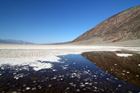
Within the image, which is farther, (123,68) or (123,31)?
(123,31)

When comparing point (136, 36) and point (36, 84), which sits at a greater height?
point (136, 36)

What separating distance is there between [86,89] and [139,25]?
69.7 m

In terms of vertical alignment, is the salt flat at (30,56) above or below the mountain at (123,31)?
below

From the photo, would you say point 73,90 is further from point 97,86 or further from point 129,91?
point 129,91

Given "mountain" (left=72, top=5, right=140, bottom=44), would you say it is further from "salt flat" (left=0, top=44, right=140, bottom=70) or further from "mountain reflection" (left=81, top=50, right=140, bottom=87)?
"salt flat" (left=0, top=44, right=140, bottom=70)

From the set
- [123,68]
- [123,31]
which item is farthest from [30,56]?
[123,31]

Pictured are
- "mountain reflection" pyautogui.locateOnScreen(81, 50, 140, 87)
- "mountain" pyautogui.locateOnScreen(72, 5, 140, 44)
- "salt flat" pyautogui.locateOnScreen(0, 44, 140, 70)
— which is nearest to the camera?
"mountain reflection" pyautogui.locateOnScreen(81, 50, 140, 87)

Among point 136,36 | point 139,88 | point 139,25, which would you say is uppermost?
point 139,25

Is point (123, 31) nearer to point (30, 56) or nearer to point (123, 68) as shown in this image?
point (123, 68)

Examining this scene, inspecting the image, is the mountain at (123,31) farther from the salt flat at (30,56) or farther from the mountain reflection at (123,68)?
the salt flat at (30,56)

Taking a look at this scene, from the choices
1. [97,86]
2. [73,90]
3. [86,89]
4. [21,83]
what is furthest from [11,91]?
[97,86]

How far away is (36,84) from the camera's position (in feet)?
10.9

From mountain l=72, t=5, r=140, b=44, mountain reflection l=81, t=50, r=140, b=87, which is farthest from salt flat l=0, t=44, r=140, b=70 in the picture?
mountain l=72, t=5, r=140, b=44

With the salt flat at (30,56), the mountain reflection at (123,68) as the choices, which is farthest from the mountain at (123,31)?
the salt flat at (30,56)
